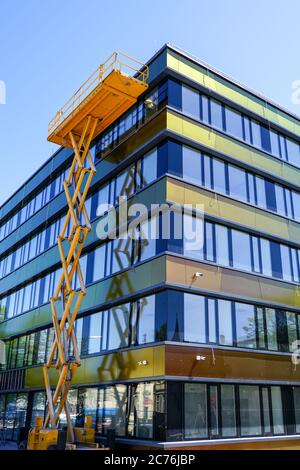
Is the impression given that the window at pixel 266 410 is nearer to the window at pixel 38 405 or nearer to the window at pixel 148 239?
the window at pixel 148 239

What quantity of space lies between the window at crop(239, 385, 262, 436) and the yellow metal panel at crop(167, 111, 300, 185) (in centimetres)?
1095

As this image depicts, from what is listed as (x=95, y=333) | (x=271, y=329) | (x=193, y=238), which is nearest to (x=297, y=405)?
(x=271, y=329)

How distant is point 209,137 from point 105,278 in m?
8.44

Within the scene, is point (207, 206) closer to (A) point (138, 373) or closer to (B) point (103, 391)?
(A) point (138, 373)

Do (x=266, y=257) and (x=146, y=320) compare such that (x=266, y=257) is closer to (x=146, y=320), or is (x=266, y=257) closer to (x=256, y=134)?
(x=256, y=134)

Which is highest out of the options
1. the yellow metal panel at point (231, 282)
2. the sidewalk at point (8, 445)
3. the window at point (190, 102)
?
the window at point (190, 102)

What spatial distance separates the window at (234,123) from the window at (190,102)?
214 cm

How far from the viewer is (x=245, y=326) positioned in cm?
2083

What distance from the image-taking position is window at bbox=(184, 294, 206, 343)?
1847cm

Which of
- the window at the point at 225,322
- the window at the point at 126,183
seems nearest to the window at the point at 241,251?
the window at the point at 225,322

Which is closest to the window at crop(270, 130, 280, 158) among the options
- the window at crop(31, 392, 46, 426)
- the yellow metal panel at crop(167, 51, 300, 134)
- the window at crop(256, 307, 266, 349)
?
the yellow metal panel at crop(167, 51, 300, 134)

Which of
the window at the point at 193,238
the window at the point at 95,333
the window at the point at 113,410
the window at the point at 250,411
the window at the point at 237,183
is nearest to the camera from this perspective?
the window at the point at 113,410

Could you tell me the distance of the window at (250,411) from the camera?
1917 centimetres

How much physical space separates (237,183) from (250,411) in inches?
418
